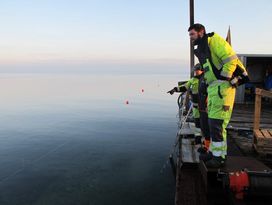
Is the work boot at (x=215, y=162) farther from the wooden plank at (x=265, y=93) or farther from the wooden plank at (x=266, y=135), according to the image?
the wooden plank at (x=265, y=93)

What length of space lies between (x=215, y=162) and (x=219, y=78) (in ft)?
4.67

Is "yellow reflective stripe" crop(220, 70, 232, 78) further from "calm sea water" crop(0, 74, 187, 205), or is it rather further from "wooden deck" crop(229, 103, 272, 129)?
"wooden deck" crop(229, 103, 272, 129)

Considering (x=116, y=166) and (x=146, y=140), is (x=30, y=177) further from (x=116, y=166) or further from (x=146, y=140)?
(x=146, y=140)

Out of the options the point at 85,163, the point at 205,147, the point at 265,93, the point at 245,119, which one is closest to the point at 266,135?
the point at 265,93

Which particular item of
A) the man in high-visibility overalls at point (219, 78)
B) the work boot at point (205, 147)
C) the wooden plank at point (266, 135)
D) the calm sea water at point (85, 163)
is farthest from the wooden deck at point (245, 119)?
the man in high-visibility overalls at point (219, 78)

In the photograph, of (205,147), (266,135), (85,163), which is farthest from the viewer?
(85,163)

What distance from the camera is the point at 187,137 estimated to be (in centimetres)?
809

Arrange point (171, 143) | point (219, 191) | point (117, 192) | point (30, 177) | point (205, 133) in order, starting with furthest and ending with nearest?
point (171, 143) < point (30, 177) < point (117, 192) < point (205, 133) < point (219, 191)

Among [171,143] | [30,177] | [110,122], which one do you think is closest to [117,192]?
[30,177]

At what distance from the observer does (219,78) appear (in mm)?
4445

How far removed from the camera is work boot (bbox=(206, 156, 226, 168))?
4.16 m

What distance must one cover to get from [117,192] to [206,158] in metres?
4.30

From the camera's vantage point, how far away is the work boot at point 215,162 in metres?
4.16

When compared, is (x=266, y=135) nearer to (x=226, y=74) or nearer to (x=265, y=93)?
(x=265, y=93)
